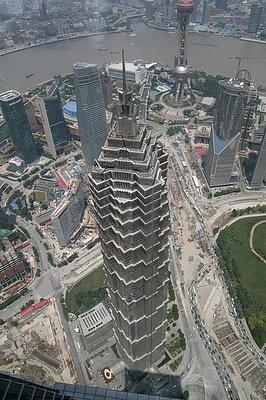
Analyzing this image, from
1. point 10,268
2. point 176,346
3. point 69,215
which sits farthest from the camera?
point 69,215

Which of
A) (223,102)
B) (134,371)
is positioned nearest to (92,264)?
(134,371)

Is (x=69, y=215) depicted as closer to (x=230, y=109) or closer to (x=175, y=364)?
(x=175, y=364)

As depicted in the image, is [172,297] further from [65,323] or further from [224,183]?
[224,183]

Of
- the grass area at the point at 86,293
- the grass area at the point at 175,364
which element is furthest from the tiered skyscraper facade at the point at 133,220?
the grass area at the point at 86,293

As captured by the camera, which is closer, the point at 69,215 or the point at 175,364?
the point at 175,364

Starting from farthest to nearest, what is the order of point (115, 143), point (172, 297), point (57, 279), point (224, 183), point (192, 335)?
1. point (224, 183)
2. point (57, 279)
3. point (172, 297)
4. point (192, 335)
5. point (115, 143)

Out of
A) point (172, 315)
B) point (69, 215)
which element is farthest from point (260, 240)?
point (69, 215)
